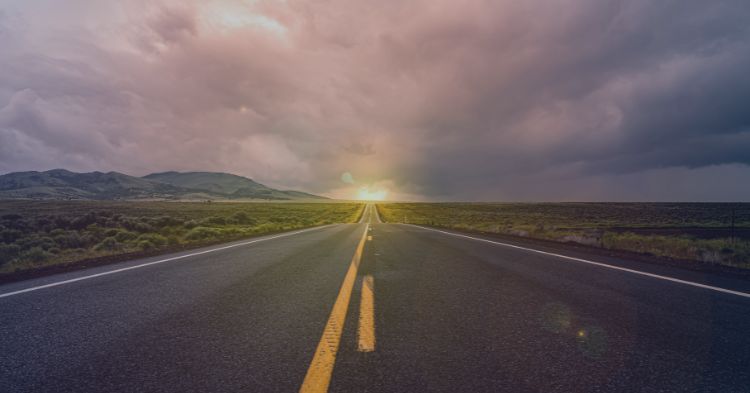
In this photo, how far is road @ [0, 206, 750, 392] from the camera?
231 centimetres

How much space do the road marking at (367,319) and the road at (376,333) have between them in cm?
2

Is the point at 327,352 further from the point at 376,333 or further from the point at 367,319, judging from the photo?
the point at 367,319

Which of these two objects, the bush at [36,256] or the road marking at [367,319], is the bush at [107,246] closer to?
the bush at [36,256]

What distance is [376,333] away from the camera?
10.1 feet

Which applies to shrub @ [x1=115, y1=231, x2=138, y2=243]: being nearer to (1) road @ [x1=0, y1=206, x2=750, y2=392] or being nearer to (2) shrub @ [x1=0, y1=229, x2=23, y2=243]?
(2) shrub @ [x1=0, y1=229, x2=23, y2=243]

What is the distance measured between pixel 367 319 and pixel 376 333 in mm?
410

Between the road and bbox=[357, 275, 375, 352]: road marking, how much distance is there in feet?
0.06

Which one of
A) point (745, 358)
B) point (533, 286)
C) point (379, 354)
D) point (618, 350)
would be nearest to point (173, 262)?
point (379, 354)

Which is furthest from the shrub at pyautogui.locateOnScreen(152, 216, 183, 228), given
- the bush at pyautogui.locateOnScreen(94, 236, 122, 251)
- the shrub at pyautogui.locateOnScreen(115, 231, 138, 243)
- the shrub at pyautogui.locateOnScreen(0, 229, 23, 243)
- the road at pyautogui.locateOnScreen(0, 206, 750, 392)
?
the road at pyautogui.locateOnScreen(0, 206, 750, 392)

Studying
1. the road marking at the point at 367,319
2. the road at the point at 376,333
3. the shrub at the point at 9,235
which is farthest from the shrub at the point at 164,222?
the road marking at the point at 367,319

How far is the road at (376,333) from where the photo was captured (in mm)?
2309

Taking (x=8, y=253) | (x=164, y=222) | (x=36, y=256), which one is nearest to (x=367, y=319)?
(x=36, y=256)

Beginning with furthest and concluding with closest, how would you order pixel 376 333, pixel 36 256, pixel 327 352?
pixel 36 256
pixel 376 333
pixel 327 352

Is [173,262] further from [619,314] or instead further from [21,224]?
[21,224]
